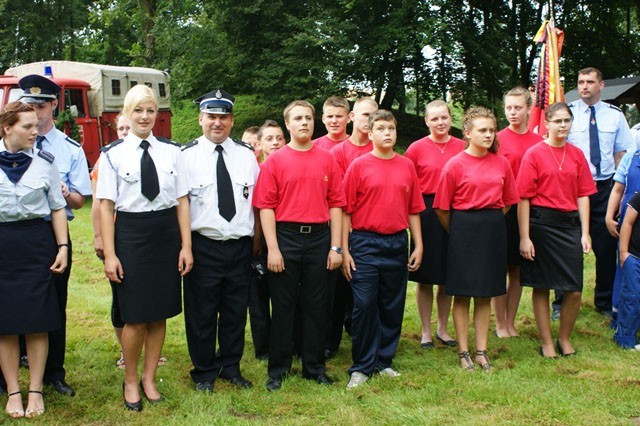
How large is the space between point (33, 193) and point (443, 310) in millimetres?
3408

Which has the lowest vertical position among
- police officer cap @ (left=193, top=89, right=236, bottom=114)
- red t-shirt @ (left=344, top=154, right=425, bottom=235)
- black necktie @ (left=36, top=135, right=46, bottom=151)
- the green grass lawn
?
the green grass lawn

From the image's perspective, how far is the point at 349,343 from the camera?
5.80 m

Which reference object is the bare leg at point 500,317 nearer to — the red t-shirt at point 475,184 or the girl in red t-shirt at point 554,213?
the girl in red t-shirt at point 554,213

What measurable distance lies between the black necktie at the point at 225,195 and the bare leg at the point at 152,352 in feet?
2.66

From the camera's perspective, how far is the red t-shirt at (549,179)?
5168 millimetres

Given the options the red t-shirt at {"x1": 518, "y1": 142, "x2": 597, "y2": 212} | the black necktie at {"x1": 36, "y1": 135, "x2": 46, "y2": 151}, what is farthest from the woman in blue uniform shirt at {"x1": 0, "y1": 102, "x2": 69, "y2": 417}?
the red t-shirt at {"x1": 518, "y1": 142, "x2": 597, "y2": 212}

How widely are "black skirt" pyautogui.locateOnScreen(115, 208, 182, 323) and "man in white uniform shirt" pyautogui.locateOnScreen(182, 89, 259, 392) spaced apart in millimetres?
257

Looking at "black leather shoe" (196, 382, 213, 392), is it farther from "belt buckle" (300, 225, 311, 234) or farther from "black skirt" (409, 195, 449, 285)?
"black skirt" (409, 195, 449, 285)

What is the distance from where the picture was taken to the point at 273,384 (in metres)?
4.66

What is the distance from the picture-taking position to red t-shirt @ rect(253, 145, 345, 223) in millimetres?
4523

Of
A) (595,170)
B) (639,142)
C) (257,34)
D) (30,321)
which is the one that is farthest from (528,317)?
(257,34)

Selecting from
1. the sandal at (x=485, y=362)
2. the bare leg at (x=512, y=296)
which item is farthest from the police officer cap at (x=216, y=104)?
the bare leg at (x=512, y=296)

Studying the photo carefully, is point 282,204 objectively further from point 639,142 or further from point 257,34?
point 257,34

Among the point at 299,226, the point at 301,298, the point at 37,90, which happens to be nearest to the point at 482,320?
the point at 301,298
